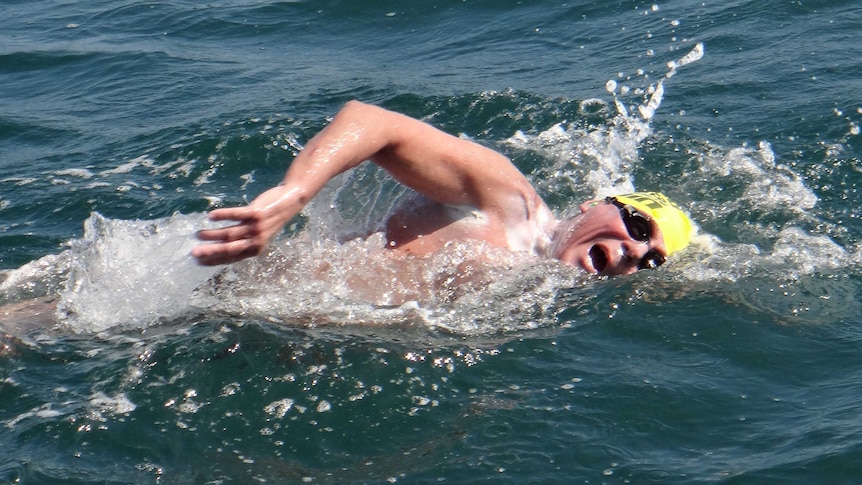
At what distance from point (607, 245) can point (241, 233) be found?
2017 mm

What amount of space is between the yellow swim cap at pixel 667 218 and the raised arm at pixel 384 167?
532mm

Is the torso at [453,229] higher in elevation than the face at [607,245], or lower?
higher

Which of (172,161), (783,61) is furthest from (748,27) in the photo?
(172,161)

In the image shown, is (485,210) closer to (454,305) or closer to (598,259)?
(454,305)

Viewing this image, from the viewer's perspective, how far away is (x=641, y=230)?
5207 mm

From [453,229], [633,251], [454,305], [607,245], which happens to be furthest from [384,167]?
[633,251]

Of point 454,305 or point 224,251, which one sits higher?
point 224,251

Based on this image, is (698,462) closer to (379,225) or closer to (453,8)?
(379,225)

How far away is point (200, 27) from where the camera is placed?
35.1 ft

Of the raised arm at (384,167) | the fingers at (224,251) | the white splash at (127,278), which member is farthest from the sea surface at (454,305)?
the fingers at (224,251)

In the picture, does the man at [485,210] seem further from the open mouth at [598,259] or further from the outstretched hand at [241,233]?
the outstretched hand at [241,233]

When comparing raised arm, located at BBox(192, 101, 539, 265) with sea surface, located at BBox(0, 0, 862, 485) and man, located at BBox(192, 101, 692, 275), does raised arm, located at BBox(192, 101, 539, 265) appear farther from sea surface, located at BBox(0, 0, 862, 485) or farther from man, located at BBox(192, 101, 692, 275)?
sea surface, located at BBox(0, 0, 862, 485)

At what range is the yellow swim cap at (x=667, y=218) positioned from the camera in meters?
5.20

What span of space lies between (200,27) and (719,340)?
7.34m
